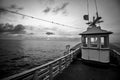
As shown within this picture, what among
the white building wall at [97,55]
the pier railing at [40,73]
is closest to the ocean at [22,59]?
the pier railing at [40,73]

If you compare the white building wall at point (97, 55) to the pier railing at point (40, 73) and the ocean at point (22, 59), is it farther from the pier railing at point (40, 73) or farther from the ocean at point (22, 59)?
the ocean at point (22, 59)

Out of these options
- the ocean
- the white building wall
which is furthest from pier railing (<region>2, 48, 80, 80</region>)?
the ocean

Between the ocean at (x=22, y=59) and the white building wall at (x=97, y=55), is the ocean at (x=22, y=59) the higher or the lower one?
the lower one

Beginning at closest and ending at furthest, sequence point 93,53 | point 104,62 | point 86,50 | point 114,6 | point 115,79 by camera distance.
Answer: point 115,79
point 104,62
point 93,53
point 86,50
point 114,6

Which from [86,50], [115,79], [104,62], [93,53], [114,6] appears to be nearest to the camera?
[115,79]

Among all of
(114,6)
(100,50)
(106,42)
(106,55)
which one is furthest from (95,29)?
(114,6)

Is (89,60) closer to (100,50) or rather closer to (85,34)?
(100,50)

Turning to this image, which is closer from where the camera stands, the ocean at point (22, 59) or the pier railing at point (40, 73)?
the pier railing at point (40, 73)

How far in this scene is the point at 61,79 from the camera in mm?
2861

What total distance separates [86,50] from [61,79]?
309 centimetres

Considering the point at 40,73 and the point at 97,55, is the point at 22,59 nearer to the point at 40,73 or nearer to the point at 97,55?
the point at 40,73

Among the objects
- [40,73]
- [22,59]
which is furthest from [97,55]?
[22,59]

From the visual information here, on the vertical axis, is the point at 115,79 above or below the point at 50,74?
below

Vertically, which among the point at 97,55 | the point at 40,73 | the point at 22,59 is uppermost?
the point at 97,55
